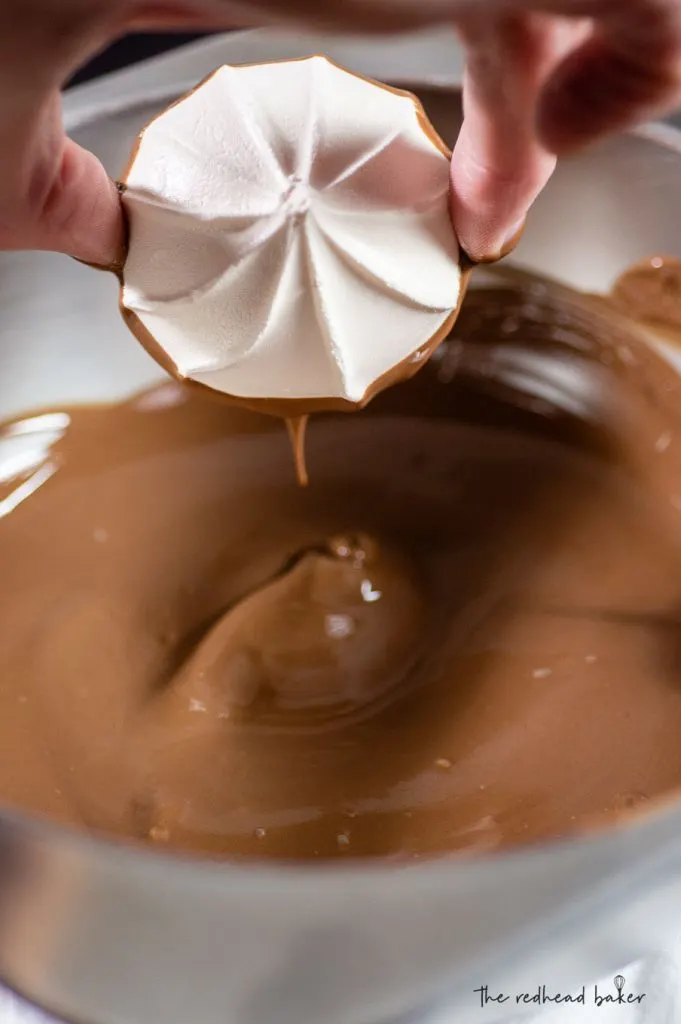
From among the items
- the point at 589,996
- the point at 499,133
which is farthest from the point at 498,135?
the point at 589,996

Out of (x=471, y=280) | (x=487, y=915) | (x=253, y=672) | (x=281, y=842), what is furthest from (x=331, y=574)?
(x=487, y=915)

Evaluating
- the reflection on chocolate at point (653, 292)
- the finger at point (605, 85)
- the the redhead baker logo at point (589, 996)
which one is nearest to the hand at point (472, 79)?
the finger at point (605, 85)

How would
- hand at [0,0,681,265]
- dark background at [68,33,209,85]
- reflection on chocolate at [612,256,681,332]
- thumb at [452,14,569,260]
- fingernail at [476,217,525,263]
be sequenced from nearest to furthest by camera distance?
hand at [0,0,681,265] < thumb at [452,14,569,260] < fingernail at [476,217,525,263] < reflection on chocolate at [612,256,681,332] < dark background at [68,33,209,85]

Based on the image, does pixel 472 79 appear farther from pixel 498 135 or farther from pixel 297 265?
pixel 297 265

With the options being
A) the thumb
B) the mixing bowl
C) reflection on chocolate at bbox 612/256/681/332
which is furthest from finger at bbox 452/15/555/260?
the mixing bowl

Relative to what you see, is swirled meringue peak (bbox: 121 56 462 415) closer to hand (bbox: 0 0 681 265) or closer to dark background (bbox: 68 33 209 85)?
hand (bbox: 0 0 681 265)

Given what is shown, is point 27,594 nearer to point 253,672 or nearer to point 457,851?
point 253,672
